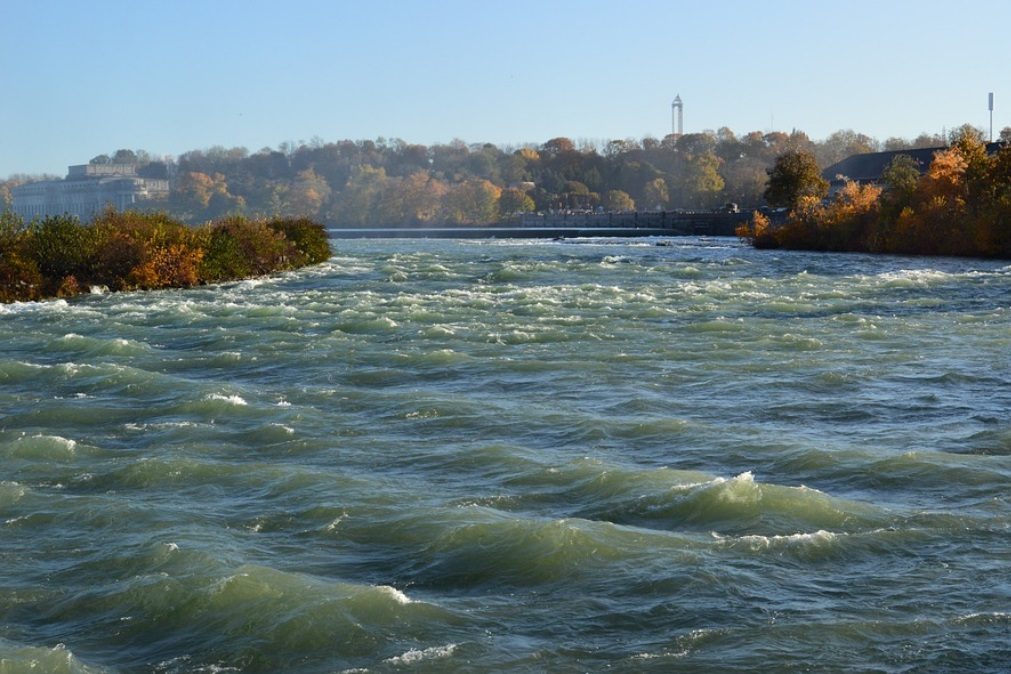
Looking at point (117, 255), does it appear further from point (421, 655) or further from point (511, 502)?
point (421, 655)

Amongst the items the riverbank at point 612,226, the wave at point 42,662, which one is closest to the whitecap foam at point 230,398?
the wave at point 42,662

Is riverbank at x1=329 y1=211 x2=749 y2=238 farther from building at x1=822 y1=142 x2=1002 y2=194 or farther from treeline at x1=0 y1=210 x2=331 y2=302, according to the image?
treeline at x1=0 y1=210 x2=331 y2=302

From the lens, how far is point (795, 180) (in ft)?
314

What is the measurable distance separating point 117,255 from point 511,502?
34.4 m

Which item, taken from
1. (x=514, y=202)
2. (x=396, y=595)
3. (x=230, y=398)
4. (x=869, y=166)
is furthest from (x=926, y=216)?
(x=514, y=202)

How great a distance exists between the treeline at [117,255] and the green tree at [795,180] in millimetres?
52475

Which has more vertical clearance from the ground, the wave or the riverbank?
the wave

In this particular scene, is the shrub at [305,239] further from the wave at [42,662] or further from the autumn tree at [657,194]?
the autumn tree at [657,194]

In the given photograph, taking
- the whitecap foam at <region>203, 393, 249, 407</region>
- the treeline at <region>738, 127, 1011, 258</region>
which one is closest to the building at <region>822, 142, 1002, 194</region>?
the treeline at <region>738, 127, 1011, 258</region>

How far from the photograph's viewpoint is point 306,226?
62969mm

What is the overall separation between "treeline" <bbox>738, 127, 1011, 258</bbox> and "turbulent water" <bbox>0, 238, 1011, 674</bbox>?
3137cm

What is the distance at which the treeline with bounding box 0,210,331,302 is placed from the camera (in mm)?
41094

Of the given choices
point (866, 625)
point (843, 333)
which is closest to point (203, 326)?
point (843, 333)

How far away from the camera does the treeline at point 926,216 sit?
189 feet
